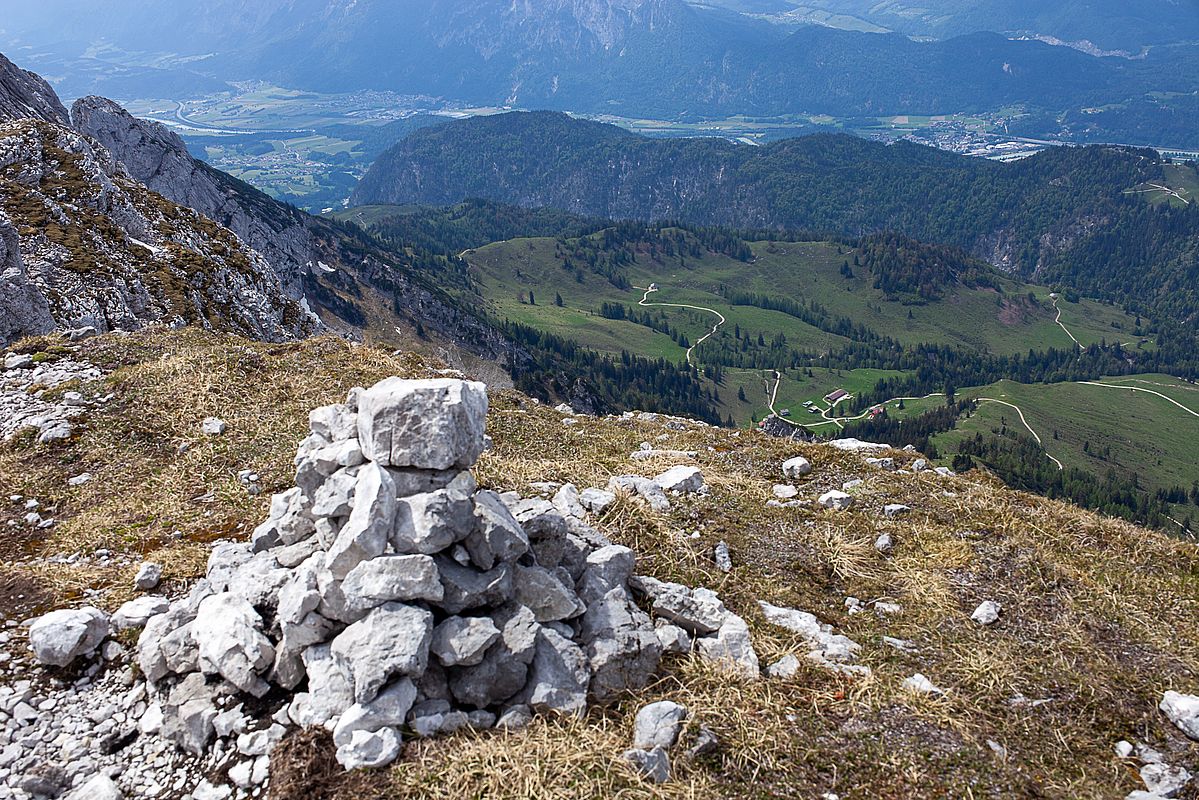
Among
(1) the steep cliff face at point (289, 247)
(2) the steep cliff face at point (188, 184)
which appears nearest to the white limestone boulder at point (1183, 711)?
(1) the steep cliff face at point (289, 247)

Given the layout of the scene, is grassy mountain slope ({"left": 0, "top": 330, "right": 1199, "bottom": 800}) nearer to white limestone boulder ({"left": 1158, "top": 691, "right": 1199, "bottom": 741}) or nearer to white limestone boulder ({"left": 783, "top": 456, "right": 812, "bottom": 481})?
white limestone boulder ({"left": 1158, "top": 691, "right": 1199, "bottom": 741})

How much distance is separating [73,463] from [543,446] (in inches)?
488

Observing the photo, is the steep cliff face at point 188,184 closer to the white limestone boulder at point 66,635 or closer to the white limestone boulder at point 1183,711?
the white limestone boulder at point 66,635

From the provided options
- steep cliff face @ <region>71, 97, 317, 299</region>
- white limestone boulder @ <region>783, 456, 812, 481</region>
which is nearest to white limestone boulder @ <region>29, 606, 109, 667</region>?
white limestone boulder @ <region>783, 456, 812, 481</region>

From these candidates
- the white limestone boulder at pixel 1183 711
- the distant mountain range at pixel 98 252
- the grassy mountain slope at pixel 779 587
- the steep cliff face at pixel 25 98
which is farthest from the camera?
the steep cliff face at pixel 25 98

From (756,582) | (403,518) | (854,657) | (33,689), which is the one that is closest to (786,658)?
(854,657)

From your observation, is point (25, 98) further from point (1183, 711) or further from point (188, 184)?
point (1183, 711)

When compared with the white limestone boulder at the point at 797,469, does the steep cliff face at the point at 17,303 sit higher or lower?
higher

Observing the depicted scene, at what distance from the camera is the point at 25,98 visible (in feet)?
244

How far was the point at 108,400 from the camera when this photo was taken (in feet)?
68.0

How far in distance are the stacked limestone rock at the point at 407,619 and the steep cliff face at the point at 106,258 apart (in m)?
28.4

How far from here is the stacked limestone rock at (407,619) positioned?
9.58 m

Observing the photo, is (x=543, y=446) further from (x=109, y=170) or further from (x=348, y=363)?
(x=109, y=170)

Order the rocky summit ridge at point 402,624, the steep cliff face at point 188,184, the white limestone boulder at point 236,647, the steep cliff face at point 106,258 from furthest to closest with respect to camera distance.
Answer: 1. the steep cliff face at point 188,184
2. the steep cliff face at point 106,258
3. the white limestone boulder at point 236,647
4. the rocky summit ridge at point 402,624
